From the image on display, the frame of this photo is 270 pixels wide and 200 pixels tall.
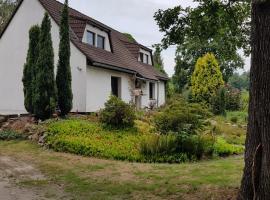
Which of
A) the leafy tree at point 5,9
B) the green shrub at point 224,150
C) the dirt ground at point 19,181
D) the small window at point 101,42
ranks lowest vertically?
the dirt ground at point 19,181

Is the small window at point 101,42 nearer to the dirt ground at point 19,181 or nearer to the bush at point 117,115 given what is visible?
the bush at point 117,115

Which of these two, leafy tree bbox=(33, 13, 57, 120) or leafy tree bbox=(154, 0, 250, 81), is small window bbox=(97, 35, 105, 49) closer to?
leafy tree bbox=(33, 13, 57, 120)

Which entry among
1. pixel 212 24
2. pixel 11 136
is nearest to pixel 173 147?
pixel 212 24

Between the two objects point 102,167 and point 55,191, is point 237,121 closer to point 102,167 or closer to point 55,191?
point 102,167

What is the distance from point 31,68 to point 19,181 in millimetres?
10335

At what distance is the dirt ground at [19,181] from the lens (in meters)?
8.07

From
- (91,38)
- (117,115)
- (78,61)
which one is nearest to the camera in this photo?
(117,115)

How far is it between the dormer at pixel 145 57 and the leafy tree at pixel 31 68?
15.3m

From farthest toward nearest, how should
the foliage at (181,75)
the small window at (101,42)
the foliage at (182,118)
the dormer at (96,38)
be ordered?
the foliage at (181,75), the small window at (101,42), the dormer at (96,38), the foliage at (182,118)

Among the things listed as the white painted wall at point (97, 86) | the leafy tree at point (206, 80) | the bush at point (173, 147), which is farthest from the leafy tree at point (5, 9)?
the bush at point (173, 147)

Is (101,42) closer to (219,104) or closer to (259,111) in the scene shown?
(219,104)

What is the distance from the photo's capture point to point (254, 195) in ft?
20.4

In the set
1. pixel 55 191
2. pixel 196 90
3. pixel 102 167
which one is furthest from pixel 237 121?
pixel 55 191

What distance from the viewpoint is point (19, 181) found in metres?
9.36
